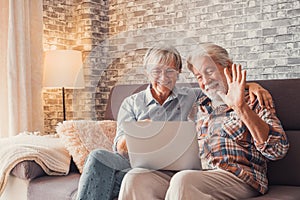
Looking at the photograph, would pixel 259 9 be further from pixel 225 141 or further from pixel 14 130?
pixel 14 130

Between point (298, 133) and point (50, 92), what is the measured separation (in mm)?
2312

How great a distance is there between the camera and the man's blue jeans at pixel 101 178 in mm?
2283

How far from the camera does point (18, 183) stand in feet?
8.96

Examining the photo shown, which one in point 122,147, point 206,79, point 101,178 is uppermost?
point 206,79

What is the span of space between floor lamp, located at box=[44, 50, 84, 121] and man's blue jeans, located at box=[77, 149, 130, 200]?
143cm

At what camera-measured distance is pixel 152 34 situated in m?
3.98

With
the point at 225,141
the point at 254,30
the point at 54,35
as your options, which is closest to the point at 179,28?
the point at 254,30

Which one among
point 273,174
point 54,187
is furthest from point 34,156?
point 273,174

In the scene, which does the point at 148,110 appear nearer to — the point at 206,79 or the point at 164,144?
the point at 206,79

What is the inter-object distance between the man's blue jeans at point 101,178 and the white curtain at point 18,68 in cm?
151

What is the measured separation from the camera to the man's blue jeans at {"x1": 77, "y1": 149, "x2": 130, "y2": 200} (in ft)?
7.49

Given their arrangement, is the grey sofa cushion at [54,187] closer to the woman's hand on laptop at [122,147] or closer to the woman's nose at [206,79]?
the woman's hand on laptop at [122,147]

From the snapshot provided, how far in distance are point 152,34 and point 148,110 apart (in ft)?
5.12

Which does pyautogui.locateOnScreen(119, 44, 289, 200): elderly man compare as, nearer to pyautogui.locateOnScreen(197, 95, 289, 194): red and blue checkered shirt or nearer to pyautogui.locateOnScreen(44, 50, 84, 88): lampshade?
pyautogui.locateOnScreen(197, 95, 289, 194): red and blue checkered shirt
